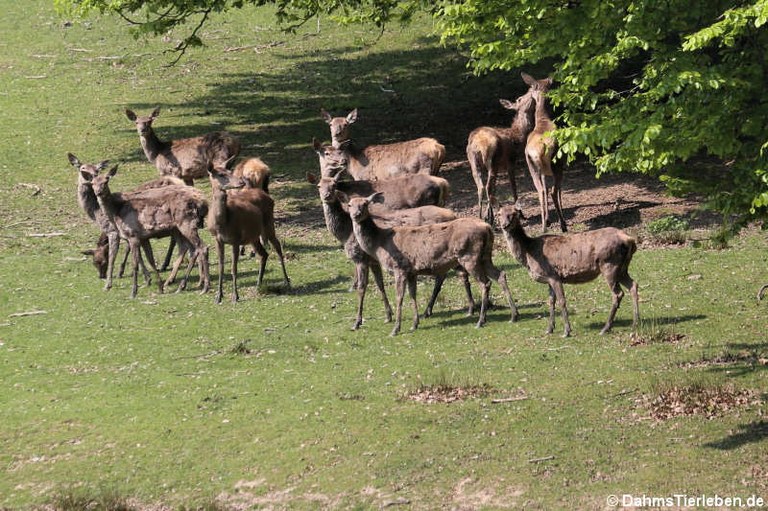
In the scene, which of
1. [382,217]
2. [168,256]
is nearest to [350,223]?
[382,217]

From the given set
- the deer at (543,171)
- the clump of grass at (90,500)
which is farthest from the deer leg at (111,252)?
the clump of grass at (90,500)

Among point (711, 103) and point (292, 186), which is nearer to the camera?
point (711, 103)

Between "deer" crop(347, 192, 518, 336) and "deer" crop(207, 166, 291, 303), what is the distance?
2.40 m

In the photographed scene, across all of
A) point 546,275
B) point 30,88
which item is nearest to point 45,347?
point 546,275

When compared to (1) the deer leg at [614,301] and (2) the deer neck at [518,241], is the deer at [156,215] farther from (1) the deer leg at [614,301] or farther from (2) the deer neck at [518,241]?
(1) the deer leg at [614,301]

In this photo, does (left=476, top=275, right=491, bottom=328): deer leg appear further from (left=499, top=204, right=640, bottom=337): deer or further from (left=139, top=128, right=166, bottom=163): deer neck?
(left=139, top=128, right=166, bottom=163): deer neck

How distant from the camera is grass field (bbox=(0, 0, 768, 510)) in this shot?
36.6ft

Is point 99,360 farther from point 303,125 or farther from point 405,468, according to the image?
point 303,125

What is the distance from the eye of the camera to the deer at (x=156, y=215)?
1847cm

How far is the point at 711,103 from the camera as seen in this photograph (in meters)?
11.3

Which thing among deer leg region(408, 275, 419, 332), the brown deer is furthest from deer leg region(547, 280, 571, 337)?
the brown deer

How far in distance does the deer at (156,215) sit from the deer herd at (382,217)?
15 mm

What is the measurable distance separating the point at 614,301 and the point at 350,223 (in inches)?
157

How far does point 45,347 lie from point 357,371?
4.54 metres
